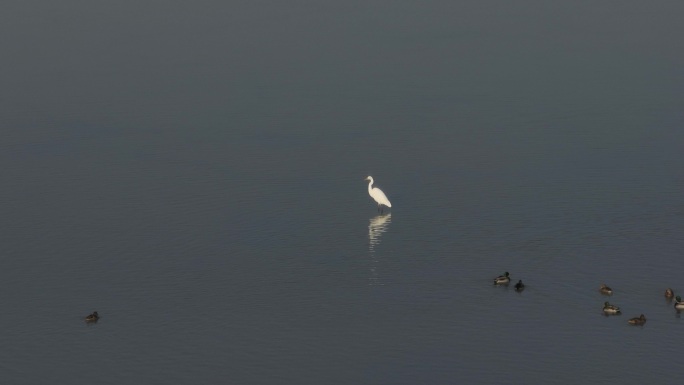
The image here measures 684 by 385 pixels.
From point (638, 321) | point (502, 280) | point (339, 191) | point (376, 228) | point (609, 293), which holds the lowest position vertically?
point (638, 321)

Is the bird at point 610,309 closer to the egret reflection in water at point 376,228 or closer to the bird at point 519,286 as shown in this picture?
the bird at point 519,286

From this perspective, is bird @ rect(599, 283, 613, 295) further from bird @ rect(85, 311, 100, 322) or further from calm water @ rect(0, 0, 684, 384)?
bird @ rect(85, 311, 100, 322)

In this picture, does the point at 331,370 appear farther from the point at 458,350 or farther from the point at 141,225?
the point at 141,225

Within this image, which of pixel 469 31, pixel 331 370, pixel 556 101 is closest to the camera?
pixel 331 370

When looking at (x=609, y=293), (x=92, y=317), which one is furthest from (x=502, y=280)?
(x=92, y=317)

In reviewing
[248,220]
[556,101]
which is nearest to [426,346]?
[248,220]

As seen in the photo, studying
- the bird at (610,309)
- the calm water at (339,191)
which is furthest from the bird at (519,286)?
the bird at (610,309)

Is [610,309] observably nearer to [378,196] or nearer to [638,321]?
[638,321]

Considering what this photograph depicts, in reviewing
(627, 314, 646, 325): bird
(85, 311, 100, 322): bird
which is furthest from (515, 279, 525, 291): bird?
(85, 311, 100, 322): bird
